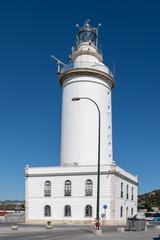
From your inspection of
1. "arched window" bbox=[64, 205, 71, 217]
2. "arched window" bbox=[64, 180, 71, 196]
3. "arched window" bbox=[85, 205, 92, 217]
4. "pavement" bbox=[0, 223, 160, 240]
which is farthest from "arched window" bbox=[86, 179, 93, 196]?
"pavement" bbox=[0, 223, 160, 240]

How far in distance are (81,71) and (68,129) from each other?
786 centimetres

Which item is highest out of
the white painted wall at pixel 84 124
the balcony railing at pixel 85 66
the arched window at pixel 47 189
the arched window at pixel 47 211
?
the balcony railing at pixel 85 66

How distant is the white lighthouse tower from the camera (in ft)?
186

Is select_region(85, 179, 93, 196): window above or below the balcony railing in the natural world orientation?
below

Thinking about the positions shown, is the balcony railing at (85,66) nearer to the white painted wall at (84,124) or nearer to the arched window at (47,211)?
the white painted wall at (84,124)

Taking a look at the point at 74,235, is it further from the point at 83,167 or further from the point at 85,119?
the point at 85,119

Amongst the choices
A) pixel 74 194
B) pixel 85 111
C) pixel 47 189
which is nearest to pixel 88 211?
pixel 74 194

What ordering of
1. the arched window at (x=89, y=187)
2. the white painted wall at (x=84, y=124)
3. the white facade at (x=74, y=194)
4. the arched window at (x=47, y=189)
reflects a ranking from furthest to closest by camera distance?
the white painted wall at (x=84, y=124) → the arched window at (x=47, y=189) → the arched window at (x=89, y=187) → the white facade at (x=74, y=194)

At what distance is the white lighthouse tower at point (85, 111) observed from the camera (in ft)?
186

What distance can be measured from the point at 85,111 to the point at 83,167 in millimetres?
7792

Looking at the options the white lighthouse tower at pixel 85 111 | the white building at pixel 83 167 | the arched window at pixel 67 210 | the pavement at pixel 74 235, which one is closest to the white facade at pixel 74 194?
the white building at pixel 83 167

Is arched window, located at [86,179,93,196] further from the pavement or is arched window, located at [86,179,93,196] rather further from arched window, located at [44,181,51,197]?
the pavement

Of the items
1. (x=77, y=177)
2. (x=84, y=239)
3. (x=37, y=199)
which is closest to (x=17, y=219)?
(x=37, y=199)

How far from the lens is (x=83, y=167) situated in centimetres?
5441
